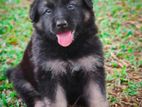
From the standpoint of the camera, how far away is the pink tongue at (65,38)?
16.8 ft

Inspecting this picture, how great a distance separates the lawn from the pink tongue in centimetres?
136

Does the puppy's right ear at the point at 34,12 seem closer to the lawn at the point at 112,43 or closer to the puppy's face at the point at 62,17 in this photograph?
the puppy's face at the point at 62,17

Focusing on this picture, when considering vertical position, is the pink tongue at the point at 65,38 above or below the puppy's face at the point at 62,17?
below

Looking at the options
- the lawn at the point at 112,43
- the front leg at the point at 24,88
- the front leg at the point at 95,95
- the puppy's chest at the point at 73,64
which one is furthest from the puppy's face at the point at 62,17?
the lawn at the point at 112,43

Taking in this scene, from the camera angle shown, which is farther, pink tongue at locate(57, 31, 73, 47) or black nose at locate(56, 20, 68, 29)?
pink tongue at locate(57, 31, 73, 47)

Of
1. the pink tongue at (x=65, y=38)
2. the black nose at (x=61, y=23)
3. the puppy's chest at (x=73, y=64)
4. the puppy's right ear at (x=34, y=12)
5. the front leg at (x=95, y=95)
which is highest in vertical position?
the puppy's right ear at (x=34, y=12)

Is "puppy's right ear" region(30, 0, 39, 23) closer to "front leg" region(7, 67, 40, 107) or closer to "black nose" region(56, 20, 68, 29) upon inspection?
"black nose" region(56, 20, 68, 29)

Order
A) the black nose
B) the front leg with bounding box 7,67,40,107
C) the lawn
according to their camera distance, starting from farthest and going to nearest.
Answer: the lawn
the front leg with bounding box 7,67,40,107
the black nose

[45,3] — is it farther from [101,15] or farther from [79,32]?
[101,15]

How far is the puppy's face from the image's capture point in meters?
5.03

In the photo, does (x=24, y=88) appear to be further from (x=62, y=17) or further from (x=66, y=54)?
(x=62, y=17)

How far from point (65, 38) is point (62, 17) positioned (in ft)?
0.93

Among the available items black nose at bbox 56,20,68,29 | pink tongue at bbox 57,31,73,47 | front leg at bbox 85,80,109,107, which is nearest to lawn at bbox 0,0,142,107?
front leg at bbox 85,80,109,107

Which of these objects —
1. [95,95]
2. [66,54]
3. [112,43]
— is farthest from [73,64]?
[112,43]
